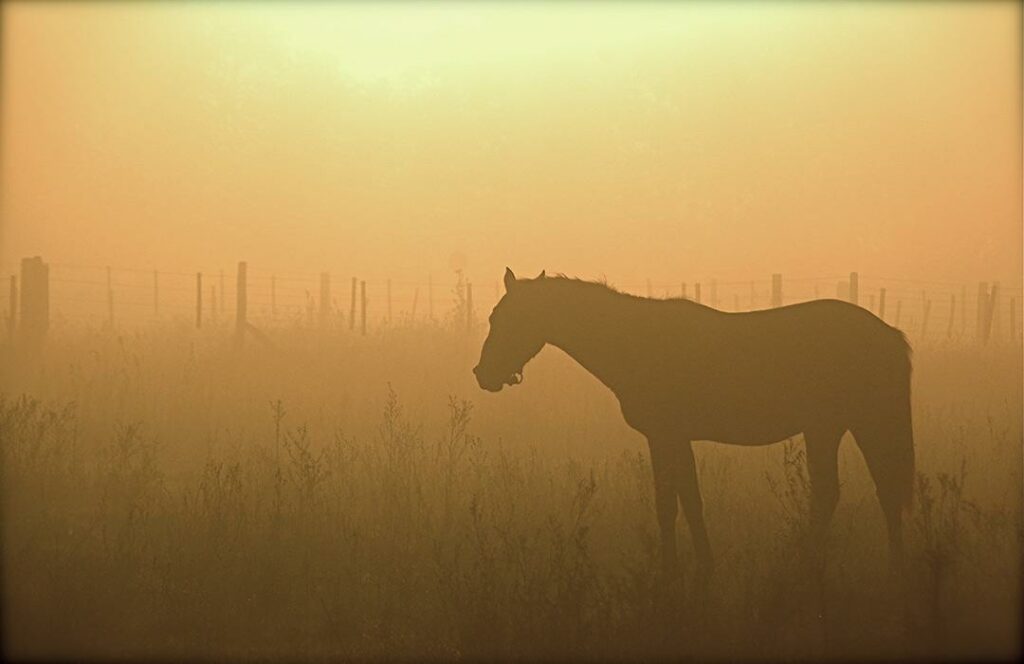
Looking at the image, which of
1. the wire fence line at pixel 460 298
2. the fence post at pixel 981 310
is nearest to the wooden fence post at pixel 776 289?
the wire fence line at pixel 460 298

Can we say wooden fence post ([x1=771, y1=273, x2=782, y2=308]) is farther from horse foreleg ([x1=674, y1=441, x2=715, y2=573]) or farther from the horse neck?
horse foreleg ([x1=674, y1=441, x2=715, y2=573])

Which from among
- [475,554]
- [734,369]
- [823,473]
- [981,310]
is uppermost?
[981,310]

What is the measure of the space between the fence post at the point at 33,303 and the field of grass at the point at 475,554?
4.91 m

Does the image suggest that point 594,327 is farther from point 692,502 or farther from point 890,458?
point 890,458

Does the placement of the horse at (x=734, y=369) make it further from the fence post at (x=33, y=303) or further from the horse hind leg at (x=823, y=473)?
the fence post at (x=33, y=303)

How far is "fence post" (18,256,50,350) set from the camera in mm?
14320

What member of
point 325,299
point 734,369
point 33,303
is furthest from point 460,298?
point 734,369

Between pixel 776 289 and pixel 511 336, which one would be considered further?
pixel 776 289

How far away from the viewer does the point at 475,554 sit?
5.86m

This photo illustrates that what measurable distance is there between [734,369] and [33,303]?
1278 centimetres

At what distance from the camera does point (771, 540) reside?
6086mm

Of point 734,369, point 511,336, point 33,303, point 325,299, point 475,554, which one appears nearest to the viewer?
point 475,554

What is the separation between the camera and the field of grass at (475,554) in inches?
188

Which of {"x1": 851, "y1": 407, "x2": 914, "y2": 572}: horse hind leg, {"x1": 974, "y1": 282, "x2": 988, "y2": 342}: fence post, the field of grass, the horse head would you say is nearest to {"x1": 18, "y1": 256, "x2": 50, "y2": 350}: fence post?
the field of grass
